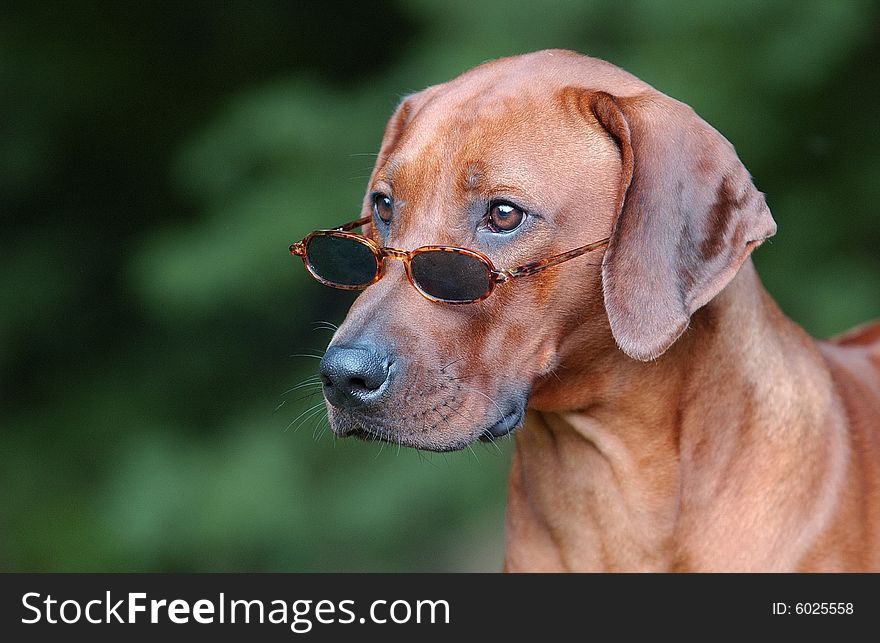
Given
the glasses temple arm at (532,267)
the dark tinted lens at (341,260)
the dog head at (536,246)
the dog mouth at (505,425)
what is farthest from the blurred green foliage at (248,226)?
the dog mouth at (505,425)

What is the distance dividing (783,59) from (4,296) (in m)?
3.94

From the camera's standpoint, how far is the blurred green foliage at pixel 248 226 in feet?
16.0

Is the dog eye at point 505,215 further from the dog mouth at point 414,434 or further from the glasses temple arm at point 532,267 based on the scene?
the dog mouth at point 414,434

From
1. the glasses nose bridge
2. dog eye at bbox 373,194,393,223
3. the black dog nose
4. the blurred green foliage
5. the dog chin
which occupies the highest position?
the blurred green foliage

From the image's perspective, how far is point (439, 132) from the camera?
106 inches

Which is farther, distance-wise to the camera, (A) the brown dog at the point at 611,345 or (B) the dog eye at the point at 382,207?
(B) the dog eye at the point at 382,207

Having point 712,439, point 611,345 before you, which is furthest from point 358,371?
point 712,439

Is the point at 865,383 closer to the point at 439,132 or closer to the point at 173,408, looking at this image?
the point at 439,132

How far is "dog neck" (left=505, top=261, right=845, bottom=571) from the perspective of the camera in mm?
2783

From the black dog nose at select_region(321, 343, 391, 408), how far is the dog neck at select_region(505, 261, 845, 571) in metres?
0.51

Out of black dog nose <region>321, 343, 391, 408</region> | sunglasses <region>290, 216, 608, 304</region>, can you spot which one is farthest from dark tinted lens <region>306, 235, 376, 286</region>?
black dog nose <region>321, 343, 391, 408</region>

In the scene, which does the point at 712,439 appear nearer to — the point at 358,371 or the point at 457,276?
the point at 457,276

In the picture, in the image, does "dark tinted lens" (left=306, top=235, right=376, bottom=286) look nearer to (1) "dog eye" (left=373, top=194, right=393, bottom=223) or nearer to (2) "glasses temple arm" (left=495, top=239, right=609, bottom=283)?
(1) "dog eye" (left=373, top=194, right=393, bottom=223)

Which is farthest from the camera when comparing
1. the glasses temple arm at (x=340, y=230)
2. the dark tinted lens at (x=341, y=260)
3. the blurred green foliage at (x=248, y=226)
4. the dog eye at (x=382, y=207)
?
the blurred green foliage at (x=248, y=226)
